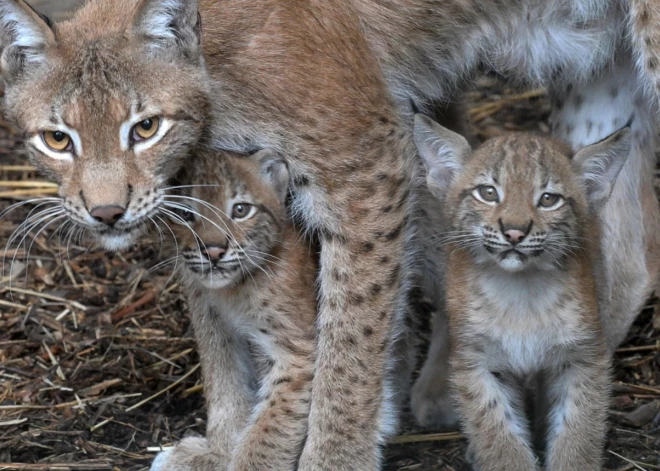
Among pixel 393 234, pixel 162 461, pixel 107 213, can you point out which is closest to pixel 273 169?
pixel 393 234

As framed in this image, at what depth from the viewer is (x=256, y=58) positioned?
203 inches

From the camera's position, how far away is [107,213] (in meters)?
4.49

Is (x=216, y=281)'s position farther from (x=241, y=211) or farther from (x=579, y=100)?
(x=579, y=100)

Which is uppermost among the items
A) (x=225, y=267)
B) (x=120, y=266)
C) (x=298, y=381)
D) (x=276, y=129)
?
(x=276, y=129)

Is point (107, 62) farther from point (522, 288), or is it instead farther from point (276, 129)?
point (522, 288)

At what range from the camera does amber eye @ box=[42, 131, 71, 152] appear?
4.66 metres

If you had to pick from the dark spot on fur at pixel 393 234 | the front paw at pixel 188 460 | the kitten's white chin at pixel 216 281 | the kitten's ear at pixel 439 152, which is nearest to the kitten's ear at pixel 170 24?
the kitten's white chin at pixel 216 281

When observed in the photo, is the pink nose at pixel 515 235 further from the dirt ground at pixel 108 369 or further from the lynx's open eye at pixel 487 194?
the dirt ground at pixel 108 369

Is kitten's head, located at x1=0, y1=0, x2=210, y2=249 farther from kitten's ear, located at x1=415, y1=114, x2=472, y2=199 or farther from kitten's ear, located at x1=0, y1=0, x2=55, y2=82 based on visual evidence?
kitten's ear, located at x1=415, y1=114, x2=472, y2=199

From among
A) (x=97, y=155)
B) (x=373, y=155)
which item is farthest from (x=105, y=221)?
(x=373, y=155)

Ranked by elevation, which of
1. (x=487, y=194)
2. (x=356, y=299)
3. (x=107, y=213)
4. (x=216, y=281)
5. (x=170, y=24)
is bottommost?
(x=356, y=299)

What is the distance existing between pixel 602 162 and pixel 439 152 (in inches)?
27.2

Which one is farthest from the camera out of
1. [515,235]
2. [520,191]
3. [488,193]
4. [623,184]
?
[623,184]

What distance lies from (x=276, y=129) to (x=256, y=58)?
317 millimetres
